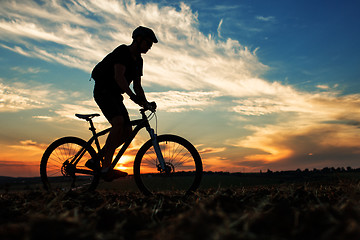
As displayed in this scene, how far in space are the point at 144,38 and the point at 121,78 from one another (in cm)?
87

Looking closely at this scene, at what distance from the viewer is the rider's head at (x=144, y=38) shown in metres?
5.02

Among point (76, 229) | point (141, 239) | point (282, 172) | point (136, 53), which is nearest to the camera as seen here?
point (76, 229)

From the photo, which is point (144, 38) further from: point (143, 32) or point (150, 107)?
point (150, 107)

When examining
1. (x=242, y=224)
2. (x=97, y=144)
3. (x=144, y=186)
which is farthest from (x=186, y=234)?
(x=97, y=144)

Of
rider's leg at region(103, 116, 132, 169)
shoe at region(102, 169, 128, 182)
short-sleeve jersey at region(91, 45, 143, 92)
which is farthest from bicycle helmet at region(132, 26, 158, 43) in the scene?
shoe at region(102, 169, 128, 182)

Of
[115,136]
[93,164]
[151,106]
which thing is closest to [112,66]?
[151,106]

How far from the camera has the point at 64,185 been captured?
19.3 ft

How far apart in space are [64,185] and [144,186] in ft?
6.18

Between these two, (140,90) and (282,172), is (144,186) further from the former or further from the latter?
(282,172)

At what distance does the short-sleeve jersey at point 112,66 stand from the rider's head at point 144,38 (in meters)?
0.22

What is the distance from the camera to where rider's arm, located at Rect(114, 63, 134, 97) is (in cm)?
478

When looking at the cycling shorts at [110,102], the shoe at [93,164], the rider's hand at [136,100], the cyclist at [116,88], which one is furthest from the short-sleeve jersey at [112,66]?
the shoe at [93,164]

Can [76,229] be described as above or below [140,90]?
below

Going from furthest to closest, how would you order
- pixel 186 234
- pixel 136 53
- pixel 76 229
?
1. pixel 136 53
2. pixel 76 229
3. pixel 186 234
